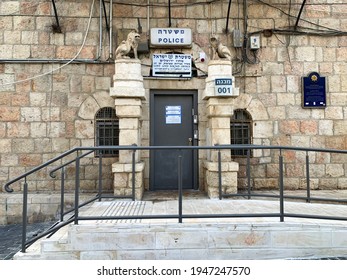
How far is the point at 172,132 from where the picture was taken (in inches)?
240

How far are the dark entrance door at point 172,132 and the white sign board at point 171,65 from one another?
1.23 feet

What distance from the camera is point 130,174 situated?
5070mm

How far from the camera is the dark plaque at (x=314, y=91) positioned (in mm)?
6145

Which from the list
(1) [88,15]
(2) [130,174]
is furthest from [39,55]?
(2) [130,174]

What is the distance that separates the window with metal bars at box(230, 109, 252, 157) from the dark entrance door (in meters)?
0.82

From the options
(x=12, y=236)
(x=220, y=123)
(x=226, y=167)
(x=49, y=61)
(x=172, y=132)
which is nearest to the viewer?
(x=12, y=236)

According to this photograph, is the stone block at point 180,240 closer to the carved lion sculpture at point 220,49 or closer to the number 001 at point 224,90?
the number 001 at point 224,90

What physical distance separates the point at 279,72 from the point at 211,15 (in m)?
1.91

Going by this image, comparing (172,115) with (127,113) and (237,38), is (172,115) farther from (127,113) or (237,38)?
(237,38)

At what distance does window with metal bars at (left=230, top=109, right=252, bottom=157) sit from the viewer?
20.1 feet

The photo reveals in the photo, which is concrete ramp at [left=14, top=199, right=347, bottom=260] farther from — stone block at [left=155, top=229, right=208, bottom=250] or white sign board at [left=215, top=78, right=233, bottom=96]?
white sign board at [left=215, top=78, right=233, bottom=96]

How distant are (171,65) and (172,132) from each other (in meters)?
1.40

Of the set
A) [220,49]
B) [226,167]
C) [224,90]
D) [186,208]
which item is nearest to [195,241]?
[186,208]

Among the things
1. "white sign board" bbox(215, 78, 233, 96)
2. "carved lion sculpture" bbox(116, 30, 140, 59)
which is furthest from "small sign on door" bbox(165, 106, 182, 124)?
"carved lion sculpture" bbox(116, 30, 140, 59)
